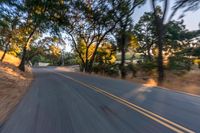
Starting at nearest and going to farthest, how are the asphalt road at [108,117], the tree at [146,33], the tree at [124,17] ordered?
the asphalt road at [108,117], the tree at [124,17], the tree at [146,33]

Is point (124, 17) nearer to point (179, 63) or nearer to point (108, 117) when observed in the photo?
point (179, 63)

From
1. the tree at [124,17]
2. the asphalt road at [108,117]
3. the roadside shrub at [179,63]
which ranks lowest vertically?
the asphalt road at [108,117]

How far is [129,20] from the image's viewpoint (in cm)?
3753

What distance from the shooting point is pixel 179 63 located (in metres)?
33.4

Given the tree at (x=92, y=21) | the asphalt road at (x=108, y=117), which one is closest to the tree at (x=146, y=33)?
the tree at (x=92, y=21)

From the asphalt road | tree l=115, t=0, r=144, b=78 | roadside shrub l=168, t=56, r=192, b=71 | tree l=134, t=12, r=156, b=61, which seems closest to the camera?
the asphalt road

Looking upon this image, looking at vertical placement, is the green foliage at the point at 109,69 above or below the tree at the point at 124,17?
below

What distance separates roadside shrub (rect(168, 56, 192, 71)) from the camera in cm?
3036

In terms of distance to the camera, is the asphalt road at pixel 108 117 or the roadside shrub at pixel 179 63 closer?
the asphalt road at pixel 108 117

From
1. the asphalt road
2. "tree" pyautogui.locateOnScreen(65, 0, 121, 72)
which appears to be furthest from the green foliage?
the asphalt road

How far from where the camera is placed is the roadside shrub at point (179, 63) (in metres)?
30.4

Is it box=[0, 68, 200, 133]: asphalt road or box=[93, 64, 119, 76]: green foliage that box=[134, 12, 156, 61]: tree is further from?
box=[0, 68, 200, 133]: asphalt road

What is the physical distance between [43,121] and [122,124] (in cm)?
234

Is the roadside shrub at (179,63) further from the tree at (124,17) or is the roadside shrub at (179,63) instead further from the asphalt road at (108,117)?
the asphalt road at (108,117)
